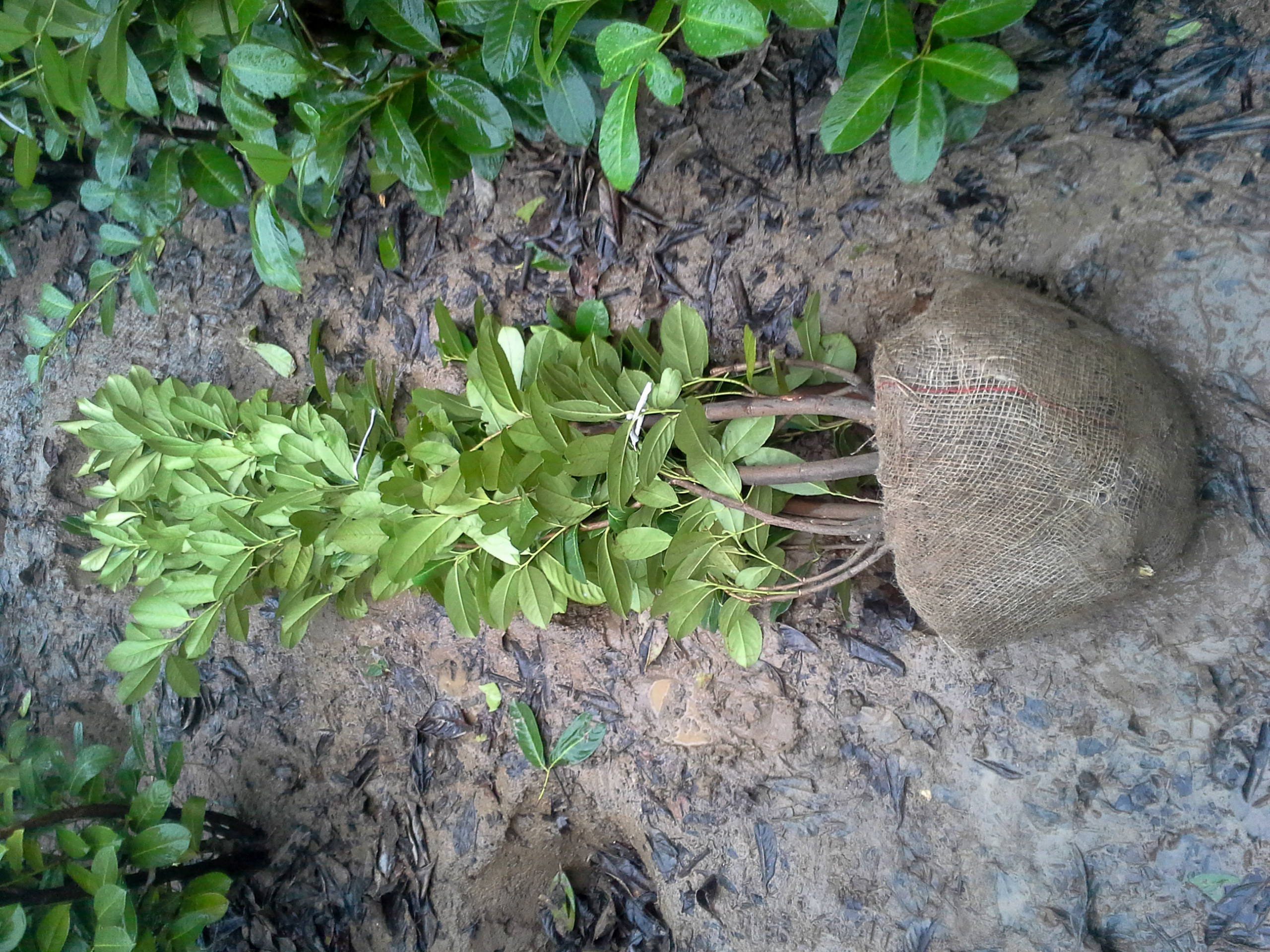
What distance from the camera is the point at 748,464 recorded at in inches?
58.7

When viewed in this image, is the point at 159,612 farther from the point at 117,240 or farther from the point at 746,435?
the point at 746,435

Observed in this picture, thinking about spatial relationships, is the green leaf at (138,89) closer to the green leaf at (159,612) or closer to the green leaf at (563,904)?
the green leaf at (159,612)

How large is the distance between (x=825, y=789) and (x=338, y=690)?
4.63 ft

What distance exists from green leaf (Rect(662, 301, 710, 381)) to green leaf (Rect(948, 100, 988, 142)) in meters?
0.54

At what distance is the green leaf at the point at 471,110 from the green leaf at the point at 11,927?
1.81 meters

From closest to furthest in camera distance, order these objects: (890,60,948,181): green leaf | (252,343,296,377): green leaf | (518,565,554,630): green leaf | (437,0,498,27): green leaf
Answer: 1. (890,60,948,181): green leaf
2. (437,0,498,27): green leaf
3. (518,565,554,630): green leaf
4. (252,343,296,377): green leaf

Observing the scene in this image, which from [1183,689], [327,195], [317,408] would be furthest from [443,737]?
[1183,689]

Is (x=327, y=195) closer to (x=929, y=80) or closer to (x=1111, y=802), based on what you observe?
(x=929, y=80)

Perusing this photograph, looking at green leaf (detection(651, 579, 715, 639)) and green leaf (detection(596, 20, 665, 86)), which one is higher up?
green leaf (detection(596, 20, 665, 86))

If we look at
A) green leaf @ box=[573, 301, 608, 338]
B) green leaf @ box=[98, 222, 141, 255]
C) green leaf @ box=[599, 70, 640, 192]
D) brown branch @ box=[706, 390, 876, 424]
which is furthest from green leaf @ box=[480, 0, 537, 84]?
green leaf @ box=[98, 222, 141, 255]

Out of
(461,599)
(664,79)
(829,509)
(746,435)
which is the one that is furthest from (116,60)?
(829,509)

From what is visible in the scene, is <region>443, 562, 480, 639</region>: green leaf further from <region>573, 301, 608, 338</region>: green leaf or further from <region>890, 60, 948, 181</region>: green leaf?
<region>890, 60, 948, 181</region>: green leaf

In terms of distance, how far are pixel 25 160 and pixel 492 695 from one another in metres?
1.68

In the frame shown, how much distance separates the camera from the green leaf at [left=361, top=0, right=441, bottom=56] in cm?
136
